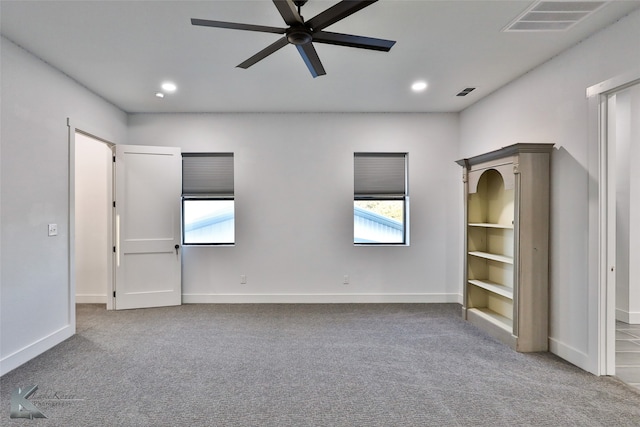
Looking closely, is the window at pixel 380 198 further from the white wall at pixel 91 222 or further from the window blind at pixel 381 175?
the white wall at pixel 91 222

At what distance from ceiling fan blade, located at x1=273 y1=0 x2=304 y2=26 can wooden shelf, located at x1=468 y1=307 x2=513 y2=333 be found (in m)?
3.38

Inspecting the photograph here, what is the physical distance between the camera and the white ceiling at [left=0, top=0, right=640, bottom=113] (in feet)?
7.98

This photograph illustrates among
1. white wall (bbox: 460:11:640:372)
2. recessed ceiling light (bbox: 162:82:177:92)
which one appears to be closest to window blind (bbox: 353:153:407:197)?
white wall (bbox: 460:11:640:372)

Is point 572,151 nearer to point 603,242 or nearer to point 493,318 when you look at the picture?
point 603,242

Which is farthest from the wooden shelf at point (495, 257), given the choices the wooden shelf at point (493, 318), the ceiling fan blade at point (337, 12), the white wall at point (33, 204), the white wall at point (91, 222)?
the white wall at point (91, 222)

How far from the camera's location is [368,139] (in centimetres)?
496

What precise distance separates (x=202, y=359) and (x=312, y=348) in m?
1.02

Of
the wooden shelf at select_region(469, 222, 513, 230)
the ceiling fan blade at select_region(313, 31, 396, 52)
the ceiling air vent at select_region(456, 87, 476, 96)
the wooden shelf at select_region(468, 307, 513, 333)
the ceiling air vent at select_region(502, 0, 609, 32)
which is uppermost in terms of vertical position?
the ceiling air vent at select_region(456, 87, 476, 96)

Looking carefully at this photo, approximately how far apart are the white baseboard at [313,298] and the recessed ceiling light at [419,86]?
9.38 ft

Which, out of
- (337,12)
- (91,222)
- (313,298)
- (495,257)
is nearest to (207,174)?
(91,222)

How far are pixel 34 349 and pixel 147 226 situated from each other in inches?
75.6

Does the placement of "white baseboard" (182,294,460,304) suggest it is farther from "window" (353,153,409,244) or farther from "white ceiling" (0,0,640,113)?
"white ceiling" (0,0,640,113)

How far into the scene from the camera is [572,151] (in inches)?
118

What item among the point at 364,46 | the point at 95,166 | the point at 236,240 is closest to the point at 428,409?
the point at 364,46
